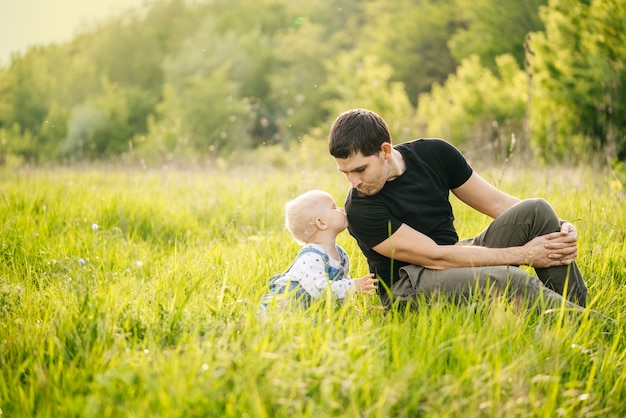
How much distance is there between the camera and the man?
11.2 feet

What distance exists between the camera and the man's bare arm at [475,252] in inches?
136

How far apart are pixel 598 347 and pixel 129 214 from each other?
468cm

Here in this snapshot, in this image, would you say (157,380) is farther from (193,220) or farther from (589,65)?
(589,65)

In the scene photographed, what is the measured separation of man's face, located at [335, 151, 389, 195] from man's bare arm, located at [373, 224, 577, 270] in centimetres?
33

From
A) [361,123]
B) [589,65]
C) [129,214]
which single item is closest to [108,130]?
[589,65]

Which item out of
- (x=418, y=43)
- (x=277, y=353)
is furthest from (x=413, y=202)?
(x=418, y=43)

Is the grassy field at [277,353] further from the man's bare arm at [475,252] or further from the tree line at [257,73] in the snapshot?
the tree line at [257,73]

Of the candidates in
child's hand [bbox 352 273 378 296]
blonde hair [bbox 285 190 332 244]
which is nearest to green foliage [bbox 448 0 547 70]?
blonde hair [bbox 285 190 332 244]

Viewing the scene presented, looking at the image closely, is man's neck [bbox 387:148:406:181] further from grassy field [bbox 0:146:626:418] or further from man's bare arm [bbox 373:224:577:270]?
grassy field [bbox 0:146:626:418]

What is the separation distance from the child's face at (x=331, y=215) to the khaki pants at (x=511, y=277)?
53 cm

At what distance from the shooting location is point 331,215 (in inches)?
152

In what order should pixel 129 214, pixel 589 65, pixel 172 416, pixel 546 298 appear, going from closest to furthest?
pixel 172 416
pixel 546 298
pixel 129 214
pixel 589 65

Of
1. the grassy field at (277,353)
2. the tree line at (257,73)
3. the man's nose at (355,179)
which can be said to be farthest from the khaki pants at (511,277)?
the tree line at (257,73)

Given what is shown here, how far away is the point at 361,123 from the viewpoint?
3.50 meters
